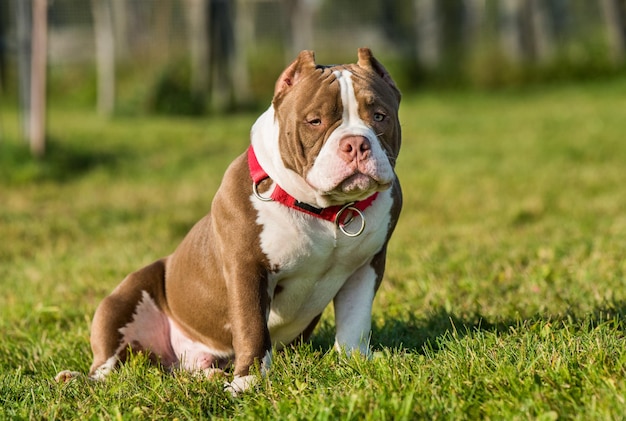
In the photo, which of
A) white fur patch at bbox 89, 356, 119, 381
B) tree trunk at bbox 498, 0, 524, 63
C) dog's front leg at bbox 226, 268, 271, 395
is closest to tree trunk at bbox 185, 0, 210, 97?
tree trunk at bbox 498, 0, 524, 63

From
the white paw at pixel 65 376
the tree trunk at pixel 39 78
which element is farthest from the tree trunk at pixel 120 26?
the white paw at pixel 65 376

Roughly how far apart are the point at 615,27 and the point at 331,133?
16528 millimetres

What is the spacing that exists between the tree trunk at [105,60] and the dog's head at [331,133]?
1116 centimetres

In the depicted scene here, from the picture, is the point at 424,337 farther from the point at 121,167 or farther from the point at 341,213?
the point at 121,167

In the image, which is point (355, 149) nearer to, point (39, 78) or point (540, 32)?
point (39, 78)

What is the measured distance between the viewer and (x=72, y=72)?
17469mm

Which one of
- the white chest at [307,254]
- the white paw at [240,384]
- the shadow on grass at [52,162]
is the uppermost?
the white chest at [307,254]

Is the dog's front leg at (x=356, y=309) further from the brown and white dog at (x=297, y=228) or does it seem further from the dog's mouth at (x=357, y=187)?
the dog's mouth at (x=357, y=187)

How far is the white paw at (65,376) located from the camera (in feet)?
11.2

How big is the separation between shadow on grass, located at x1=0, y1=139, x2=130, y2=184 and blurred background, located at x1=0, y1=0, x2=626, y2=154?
4.81 meters

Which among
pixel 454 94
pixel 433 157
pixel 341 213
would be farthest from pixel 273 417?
pixel 454 94

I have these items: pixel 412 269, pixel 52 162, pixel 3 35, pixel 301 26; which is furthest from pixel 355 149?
pixel 3 35

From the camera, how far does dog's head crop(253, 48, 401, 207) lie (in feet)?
9.89

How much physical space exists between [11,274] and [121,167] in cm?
383
